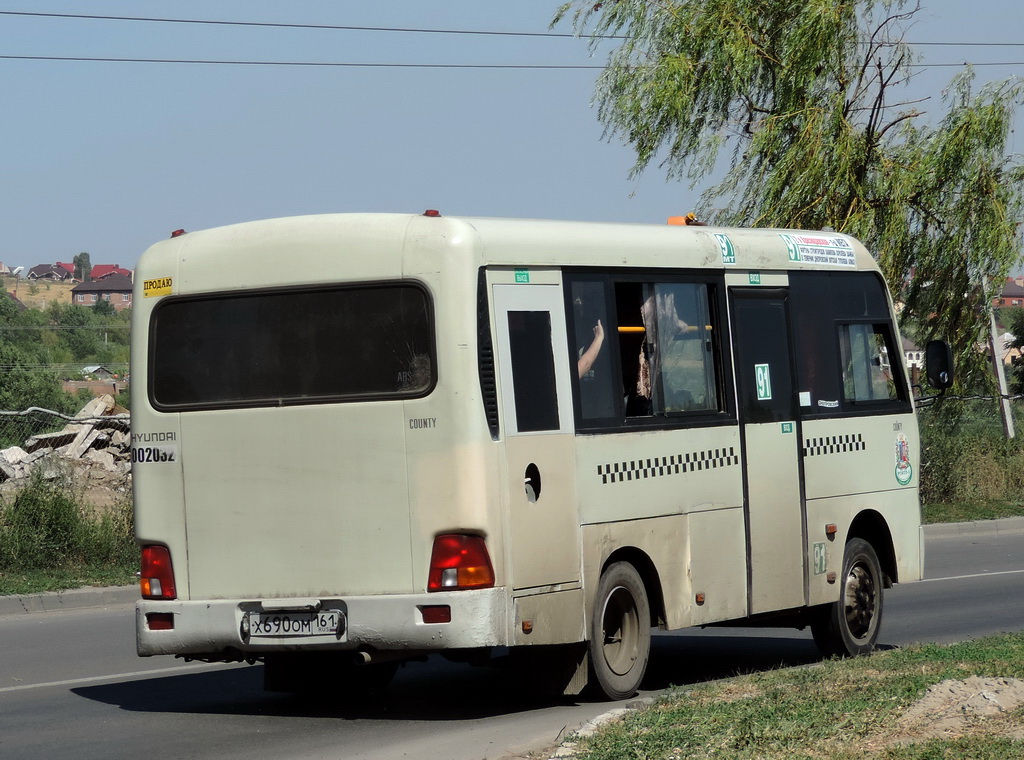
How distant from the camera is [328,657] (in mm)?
9117

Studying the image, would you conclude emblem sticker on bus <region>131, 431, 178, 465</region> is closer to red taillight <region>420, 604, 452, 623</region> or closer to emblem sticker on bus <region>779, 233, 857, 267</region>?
red taillight <region>420, 604, 452, 623</region>

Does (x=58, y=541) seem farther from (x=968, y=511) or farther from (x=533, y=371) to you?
(x=968, y=511)

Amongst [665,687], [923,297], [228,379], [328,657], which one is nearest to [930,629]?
[665,687]

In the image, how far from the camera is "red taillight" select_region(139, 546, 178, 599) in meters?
8.97

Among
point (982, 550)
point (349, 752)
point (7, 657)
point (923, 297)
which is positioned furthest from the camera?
point (923, 297)

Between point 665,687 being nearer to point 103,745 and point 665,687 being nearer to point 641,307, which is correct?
point 641,307

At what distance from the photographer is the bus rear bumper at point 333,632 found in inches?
323

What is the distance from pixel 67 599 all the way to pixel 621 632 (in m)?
7.75

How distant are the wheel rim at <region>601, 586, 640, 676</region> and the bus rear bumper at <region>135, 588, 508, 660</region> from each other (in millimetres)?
1261

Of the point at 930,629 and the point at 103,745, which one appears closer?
the point at 103,745

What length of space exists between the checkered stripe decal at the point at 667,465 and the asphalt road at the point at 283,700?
4.52 feet

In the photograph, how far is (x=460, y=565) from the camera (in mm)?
8242

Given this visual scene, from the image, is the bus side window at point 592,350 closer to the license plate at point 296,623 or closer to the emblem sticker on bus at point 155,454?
the license plate at point 296,623

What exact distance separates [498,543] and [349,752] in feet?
4.36
